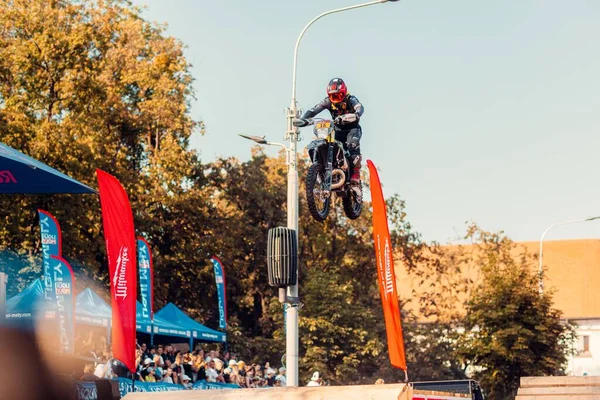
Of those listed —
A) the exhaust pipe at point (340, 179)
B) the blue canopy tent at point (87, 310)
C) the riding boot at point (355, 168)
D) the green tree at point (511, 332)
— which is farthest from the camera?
the green tree at point (511, 332)

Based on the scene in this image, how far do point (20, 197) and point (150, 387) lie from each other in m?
15.3

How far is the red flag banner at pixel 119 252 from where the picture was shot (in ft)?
60.5

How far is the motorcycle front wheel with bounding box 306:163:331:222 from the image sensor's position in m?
13.4

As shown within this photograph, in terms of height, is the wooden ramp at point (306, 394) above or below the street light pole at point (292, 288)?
below

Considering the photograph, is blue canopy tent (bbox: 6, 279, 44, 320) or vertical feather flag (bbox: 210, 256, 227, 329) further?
vertical feather flag (bbox: 210, 256, 227, 329)

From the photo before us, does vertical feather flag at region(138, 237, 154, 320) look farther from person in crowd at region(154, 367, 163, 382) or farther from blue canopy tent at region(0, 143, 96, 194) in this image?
blue canopy tent at region(0, 143, 96, 194)

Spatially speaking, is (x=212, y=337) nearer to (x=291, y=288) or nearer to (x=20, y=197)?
(x=20, y=197)

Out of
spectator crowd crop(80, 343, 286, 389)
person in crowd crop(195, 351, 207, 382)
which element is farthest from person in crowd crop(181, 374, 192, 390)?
person in crowd crop(195, 351, 207, 382)

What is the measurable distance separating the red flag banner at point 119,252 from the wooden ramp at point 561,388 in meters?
8.22

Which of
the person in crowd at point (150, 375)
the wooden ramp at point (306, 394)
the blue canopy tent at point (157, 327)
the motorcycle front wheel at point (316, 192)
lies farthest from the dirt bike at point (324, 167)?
the blue canopy tent at point (157, 327)

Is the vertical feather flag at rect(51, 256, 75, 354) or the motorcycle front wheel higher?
the motorcycle front wheel

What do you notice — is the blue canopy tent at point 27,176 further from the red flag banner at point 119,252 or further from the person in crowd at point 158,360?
the person in crowd at point 158,360

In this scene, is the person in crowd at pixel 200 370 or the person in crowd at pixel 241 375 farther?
the person in crowd at pixel 241 375

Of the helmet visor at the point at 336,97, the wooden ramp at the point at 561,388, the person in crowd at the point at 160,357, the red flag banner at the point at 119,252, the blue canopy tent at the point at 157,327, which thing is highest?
the helmet visor at the point at 336,97
